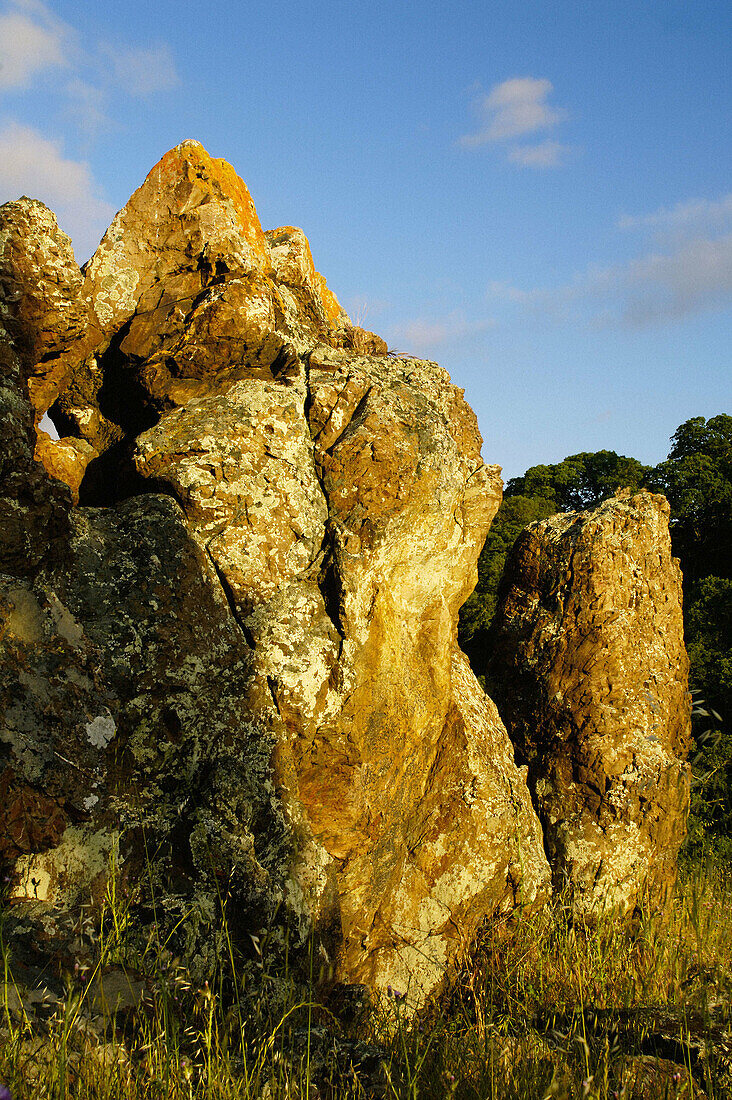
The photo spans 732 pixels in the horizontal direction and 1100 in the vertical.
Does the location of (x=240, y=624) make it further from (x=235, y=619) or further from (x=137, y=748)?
(x=137, y=748)

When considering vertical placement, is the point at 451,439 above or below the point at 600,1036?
above

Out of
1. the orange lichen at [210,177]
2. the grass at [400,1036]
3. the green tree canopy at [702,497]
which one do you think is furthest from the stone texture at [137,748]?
the green tree canopy at [702,497]

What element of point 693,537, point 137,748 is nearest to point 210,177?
point 137,748

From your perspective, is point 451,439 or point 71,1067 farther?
point 451,439

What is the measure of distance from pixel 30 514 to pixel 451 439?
2577 millimetres

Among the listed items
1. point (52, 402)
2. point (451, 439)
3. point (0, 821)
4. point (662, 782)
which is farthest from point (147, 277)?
point (662, 782)

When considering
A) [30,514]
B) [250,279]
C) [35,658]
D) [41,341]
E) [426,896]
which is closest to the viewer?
[35,658]

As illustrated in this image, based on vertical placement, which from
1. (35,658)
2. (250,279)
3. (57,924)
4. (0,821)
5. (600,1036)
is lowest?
(600,1036)

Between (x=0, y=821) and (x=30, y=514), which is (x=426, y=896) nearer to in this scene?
(x=0, y=821)

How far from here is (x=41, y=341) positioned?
162 inches

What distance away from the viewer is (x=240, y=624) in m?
4.09

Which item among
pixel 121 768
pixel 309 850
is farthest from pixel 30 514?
pixel 309 850

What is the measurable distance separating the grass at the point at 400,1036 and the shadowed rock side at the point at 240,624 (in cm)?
32

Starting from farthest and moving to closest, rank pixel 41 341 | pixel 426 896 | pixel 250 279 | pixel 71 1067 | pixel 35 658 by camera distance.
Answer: pixel 250 279, pixel 426 896, pixel 41 341, pixel 35 658, pixel 71 1067
